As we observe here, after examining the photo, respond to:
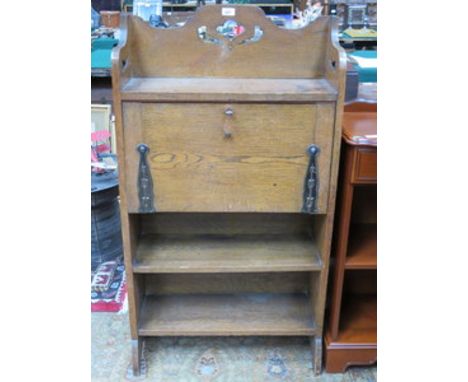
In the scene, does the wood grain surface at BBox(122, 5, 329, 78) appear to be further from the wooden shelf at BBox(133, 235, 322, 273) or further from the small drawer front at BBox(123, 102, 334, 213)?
the wooden shelf at BBox(133, 235, 322, 273)

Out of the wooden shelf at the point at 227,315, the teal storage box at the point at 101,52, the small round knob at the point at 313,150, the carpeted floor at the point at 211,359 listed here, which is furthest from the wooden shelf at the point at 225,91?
the teal storage box at the point at 101,52

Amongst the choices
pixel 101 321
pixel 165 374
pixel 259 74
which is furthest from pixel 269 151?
pixel 101 321

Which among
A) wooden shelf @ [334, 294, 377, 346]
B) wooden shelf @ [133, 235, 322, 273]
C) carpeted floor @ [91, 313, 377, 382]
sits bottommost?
carpeted floor @ [91, 313, 377, 382]

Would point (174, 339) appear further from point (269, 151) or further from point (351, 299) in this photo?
point (269, 151)

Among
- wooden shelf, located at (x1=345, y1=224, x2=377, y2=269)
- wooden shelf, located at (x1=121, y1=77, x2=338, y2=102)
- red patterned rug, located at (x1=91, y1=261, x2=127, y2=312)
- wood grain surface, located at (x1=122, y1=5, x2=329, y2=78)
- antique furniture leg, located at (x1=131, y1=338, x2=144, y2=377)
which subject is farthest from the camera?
red patterned rug, located at (x1=91, y1=261, x2=127, y2=312)

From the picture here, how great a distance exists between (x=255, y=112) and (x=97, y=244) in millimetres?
1253

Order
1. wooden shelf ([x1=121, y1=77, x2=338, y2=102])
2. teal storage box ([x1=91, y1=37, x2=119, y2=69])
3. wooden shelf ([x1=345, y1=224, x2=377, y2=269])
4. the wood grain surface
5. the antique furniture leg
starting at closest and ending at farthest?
1. wooden shelf ([x1=121, y1=77, x2=338, y2=102])
2. the wood grain surface
3. wooden shelf ([x1=345, y1=224, x2=377, y2=269])
4. the antique furniture leg
5. teal storage box ([x1=91, y1=37, x2=119, y2=69])

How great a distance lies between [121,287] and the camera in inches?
82.5

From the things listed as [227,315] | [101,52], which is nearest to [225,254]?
[227,315]

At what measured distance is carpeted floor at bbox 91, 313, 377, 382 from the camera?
5.42 feet

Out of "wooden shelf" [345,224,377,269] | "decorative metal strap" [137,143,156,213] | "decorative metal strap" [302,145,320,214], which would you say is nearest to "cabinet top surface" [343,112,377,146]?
"decorative metal strap" [302,145,320,214]

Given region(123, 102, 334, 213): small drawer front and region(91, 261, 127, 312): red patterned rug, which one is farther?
region(91, 261, 127, 312): red patterned rug
